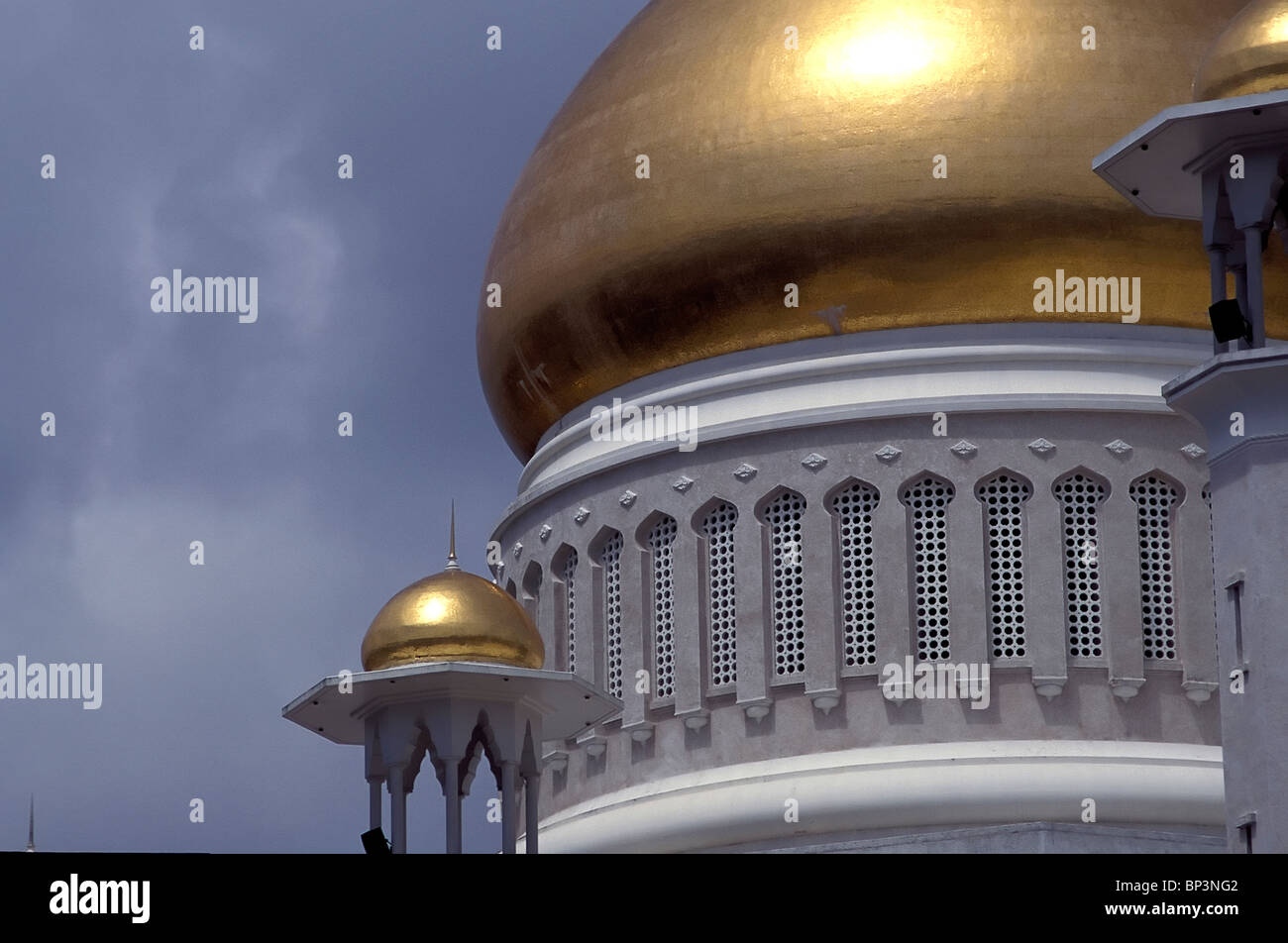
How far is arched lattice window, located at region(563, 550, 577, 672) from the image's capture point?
31188 mm

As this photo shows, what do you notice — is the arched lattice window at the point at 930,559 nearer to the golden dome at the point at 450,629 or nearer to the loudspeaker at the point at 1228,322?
the golden dome at the point at 450,629

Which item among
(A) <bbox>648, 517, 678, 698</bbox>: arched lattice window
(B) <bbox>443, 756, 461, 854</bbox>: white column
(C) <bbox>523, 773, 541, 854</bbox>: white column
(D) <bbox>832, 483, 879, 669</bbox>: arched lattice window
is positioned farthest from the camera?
(A) <bbox>648, 517, 678, 698</bbox>: arched lattice window

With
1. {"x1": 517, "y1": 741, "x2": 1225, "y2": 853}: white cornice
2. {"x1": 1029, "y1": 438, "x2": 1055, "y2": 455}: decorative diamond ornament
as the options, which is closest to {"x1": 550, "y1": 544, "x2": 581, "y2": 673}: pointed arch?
{"x1": 517, "y1": 741, "x2": 1225, "y2": 853}: white cornice

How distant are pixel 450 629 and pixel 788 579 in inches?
142

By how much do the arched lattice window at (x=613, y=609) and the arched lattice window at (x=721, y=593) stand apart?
1.01 m

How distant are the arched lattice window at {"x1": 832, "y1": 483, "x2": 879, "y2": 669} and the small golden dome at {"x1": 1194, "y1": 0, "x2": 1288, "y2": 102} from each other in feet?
24.1

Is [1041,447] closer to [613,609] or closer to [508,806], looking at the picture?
[613,609]

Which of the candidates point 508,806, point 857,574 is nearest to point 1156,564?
point 857,574

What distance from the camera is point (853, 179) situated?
30.2 m

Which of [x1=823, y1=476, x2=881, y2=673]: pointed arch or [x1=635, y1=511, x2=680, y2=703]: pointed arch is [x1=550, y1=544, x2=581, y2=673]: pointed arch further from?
[x1=823, y1=476, x2=881, y2=673]: pointed arch

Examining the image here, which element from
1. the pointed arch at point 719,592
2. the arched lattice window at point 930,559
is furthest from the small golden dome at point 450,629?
the arched lattice window at point 930,559
